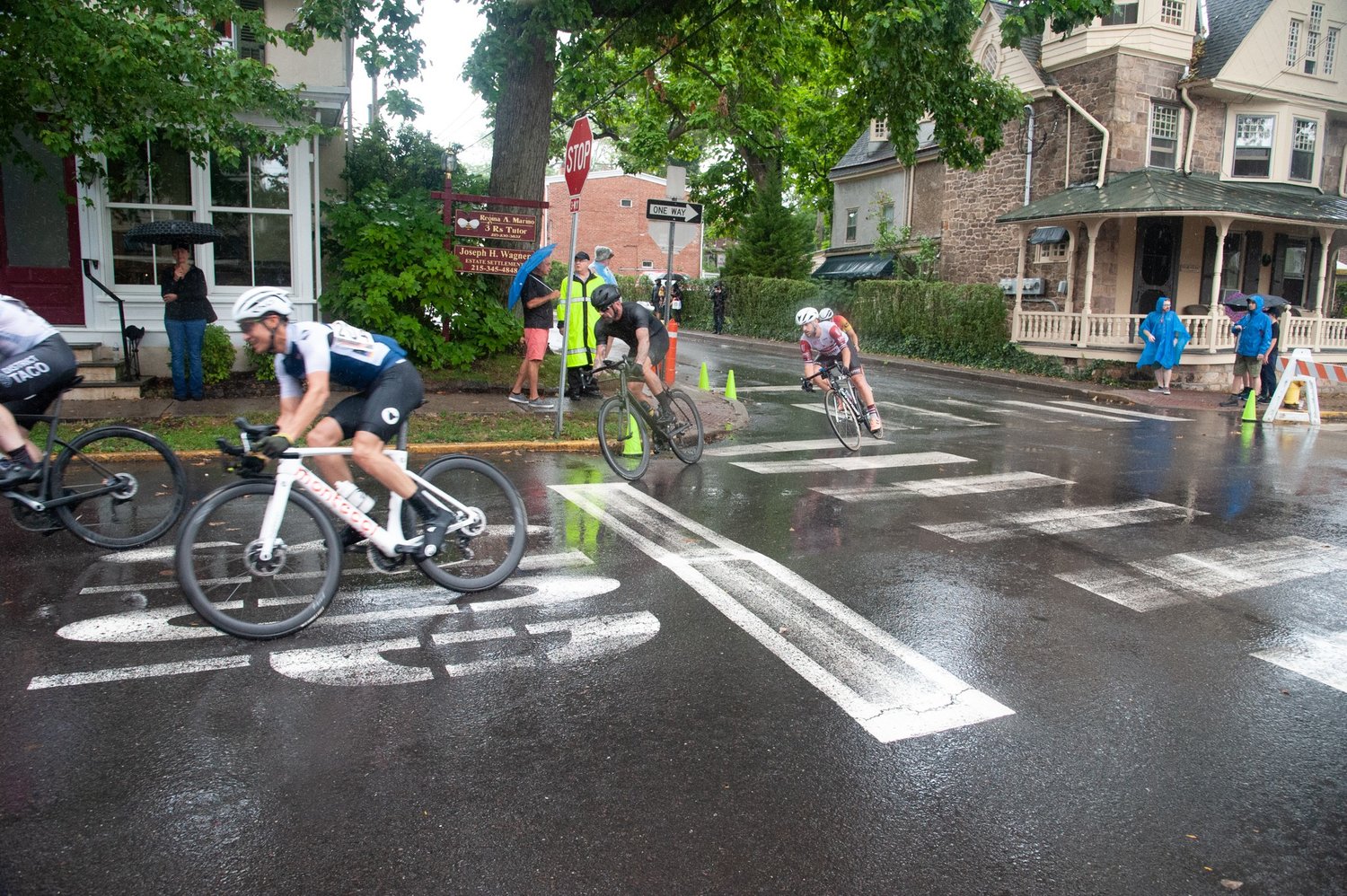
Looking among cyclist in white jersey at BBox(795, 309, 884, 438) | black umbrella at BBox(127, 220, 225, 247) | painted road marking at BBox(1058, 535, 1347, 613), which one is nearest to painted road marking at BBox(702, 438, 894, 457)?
cyclist in white jersey at BBox(795, 309, 884, 438)

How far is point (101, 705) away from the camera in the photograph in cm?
426

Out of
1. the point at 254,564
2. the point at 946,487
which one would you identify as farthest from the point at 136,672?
the point at 946,487

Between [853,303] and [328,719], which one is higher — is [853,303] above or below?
above

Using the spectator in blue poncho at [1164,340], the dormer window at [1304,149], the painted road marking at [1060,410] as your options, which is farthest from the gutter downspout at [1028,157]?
the painted road marking at [1060,410]

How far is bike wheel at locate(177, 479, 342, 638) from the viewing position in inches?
191

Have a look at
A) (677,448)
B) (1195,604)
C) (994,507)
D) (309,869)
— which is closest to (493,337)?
(677,448)

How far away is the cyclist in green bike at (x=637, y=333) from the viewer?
9070 millimetres

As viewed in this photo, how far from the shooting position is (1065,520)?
Answer: 319 inches

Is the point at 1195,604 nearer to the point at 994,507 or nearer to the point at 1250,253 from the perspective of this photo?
the point at 994,507

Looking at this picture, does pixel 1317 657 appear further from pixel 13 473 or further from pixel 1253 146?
pixel 1253 146

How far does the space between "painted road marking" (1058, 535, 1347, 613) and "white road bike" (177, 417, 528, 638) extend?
3845 millimetres

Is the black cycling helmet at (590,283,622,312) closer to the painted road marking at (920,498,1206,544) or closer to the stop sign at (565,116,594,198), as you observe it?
the stop sign at (565,116,594,198)

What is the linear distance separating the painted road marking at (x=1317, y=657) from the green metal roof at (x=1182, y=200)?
17.4 meters

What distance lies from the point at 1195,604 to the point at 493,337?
1121 centimetres
